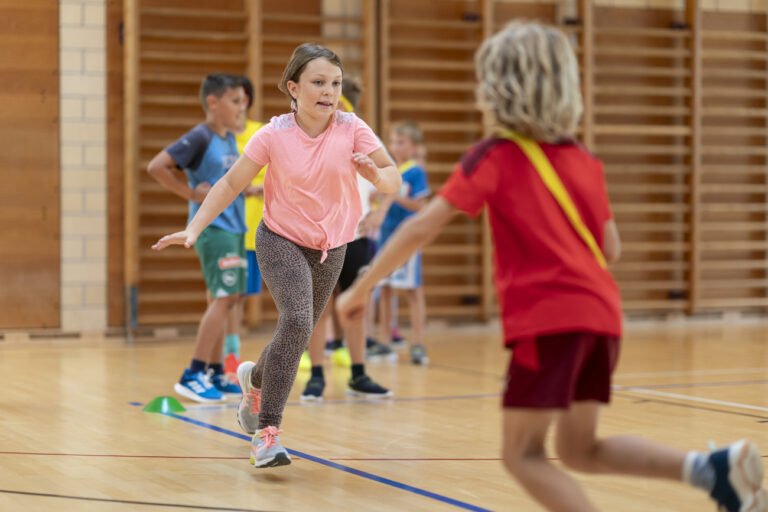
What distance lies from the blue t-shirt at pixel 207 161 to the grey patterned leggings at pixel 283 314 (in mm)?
1589

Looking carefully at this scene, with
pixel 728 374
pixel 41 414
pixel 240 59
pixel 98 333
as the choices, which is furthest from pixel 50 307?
pixel 728 374

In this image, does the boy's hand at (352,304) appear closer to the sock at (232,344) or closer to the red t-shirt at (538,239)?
the red t-shirt at (538,239)

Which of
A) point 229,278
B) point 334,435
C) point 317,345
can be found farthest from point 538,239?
point 317,345

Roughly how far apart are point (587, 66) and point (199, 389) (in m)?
5.78

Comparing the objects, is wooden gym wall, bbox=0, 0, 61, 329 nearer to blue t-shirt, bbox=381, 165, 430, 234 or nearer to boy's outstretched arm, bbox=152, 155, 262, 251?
blue t-shirt, bbox=381, 165, 430, 234

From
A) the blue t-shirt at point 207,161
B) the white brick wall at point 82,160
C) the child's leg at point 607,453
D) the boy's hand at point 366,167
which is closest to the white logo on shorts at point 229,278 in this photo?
the blue t-shirt at point 207,161

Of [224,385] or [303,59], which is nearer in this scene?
[303,59]

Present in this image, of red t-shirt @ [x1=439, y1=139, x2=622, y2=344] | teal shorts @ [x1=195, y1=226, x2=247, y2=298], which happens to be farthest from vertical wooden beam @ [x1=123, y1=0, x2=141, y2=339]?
red t-shirt @ [x1=439, y1=139, x2=622, y2=344]

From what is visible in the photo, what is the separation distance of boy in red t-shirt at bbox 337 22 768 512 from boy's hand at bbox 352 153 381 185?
1.05 metres

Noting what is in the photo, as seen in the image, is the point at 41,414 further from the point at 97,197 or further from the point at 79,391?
the point at 97,197

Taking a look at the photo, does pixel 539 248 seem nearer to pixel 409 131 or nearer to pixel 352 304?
pixel 352 304

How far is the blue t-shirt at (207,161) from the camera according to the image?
4.99m

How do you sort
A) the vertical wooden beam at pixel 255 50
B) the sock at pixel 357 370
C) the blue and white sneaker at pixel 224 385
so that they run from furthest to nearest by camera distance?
the vertical wooden beam at pixel 255 50 → the sock at pixel 357 370 → the blue and white sneaker at pixel 224 385

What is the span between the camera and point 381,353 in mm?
7016
